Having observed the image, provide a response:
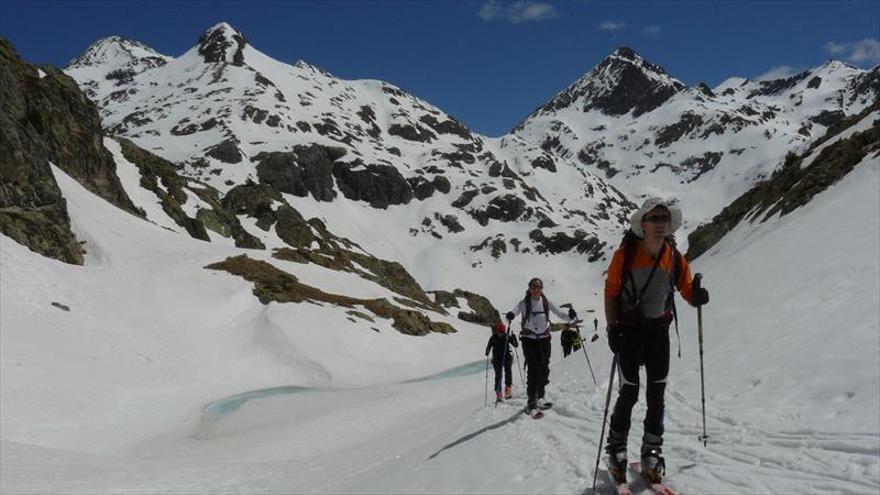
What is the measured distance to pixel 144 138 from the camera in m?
185

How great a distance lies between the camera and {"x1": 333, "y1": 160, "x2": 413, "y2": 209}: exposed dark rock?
177m

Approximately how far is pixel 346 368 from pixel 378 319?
10.7m

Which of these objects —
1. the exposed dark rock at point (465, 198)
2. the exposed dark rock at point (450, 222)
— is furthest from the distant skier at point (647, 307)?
the exposed dark rock at point (465, 198)

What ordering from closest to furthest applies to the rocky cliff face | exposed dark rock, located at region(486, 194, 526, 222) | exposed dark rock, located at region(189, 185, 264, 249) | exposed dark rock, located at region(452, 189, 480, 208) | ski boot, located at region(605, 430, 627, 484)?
ski boot, located at region(605, 430, 627, 484) < the rocky cliff face < exposed dark rock, located at region(189, 185, 264, 249) < exposed dark rock, located at region(486, 194, 526, 222) < exposed dark rock, located at region(452, 189, 480, 208)

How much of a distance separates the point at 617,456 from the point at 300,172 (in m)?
162

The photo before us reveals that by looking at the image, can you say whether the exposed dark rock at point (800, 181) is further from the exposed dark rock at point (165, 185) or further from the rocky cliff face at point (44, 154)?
the exposed dark rock at point (165, 185)

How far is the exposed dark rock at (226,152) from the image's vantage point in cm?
15800

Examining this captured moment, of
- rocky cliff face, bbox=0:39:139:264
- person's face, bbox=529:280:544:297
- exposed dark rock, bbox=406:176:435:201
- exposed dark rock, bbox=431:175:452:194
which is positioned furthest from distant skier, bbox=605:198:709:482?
exposed dark rock, bbox=431:175:452:194

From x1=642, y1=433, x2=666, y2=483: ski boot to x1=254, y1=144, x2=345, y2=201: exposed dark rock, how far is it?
511 feet

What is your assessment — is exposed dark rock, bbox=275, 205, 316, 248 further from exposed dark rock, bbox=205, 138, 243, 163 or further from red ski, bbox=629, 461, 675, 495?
red ski, bbox=629, 461, 675, 495

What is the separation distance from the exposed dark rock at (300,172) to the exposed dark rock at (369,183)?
204 inches

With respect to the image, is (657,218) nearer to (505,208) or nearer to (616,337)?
(616,337)

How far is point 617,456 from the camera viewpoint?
20.4 feet

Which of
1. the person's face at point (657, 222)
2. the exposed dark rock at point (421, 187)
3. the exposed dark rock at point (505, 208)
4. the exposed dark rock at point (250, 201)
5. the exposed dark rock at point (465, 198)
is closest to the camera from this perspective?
the person's face at point (657, 222)
